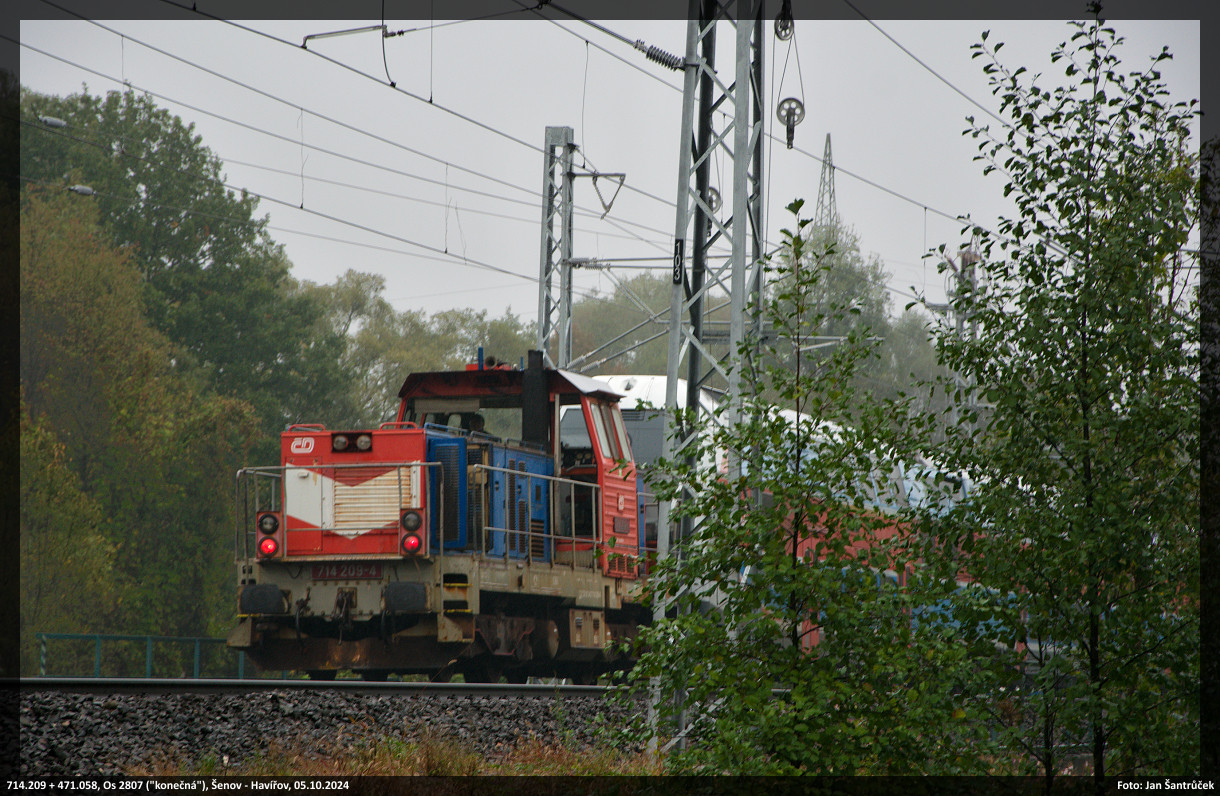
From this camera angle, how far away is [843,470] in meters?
6.10

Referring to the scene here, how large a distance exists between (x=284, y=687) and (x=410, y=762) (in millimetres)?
2029

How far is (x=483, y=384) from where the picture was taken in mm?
15695

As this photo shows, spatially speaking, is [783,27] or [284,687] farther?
[783,27]

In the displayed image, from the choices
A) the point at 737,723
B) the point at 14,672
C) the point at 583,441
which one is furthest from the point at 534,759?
the point at 14,672

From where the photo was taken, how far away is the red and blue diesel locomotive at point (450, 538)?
13383mm

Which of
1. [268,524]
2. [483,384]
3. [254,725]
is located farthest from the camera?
[483,384]

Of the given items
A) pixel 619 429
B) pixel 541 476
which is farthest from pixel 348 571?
pixel 619 429

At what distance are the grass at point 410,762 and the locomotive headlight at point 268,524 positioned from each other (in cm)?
536

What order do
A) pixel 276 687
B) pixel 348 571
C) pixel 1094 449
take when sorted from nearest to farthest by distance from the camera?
pixel 1094 449, pixel 276 687, pixel 348 571

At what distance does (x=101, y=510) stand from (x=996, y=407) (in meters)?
28.3

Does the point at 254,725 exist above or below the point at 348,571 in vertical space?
below

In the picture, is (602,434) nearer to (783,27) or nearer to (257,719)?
(783,27)

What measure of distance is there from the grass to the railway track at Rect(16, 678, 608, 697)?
1082mm

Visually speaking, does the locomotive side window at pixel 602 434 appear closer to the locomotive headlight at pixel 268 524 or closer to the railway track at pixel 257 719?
the locomotive headlight at pixel 268 524
